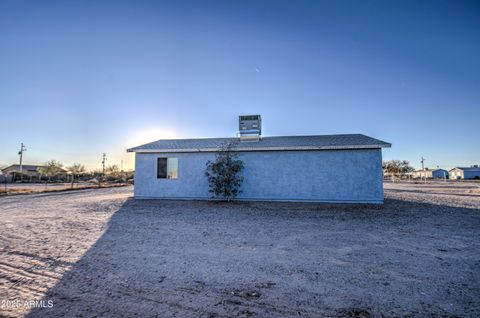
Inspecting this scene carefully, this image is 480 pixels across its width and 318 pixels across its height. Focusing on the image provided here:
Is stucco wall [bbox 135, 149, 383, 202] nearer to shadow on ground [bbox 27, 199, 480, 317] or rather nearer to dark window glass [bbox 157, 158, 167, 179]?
dark window glass [bbox 157, 158, 167, 179]

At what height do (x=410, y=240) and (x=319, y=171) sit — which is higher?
(x=319, y=171)

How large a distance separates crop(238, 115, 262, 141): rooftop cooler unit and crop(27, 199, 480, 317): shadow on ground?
823 cm

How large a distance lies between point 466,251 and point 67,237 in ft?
29.2

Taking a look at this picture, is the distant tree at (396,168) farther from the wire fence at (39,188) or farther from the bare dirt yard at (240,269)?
the wire fence at (39,188)

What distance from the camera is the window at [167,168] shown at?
43.5 feet

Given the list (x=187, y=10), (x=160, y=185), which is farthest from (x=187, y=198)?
(x=187, y=10)

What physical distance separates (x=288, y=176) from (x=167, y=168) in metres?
7.04

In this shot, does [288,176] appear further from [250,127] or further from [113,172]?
[113,172]

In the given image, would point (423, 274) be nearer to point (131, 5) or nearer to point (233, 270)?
point (233, 270)

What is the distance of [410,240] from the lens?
5328mm

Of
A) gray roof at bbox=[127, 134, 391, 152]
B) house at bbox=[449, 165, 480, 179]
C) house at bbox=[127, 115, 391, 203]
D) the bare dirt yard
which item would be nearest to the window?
house at bbox=[127, 115, 391, 203]

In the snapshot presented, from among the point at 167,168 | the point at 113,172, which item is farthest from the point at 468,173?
the point at 113,172

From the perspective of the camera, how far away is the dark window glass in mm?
13345

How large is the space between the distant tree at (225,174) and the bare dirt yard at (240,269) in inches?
189
